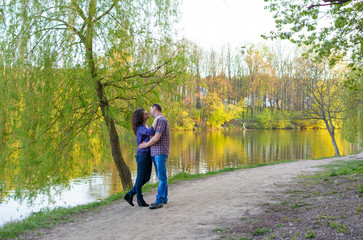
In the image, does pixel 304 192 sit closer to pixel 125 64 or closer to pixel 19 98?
pixel 125 64

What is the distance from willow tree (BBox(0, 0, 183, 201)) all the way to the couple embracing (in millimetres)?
2873

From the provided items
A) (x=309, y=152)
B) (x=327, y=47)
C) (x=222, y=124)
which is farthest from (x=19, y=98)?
(x=222, y=124)

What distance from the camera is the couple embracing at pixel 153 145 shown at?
593 centimetres

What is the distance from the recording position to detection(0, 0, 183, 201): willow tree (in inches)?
327

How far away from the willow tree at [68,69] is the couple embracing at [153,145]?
9.42 feet

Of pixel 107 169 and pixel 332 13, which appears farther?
pixel 107 169

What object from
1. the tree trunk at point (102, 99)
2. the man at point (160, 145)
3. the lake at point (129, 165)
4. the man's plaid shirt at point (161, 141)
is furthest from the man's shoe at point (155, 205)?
the lake at point (129, 165)

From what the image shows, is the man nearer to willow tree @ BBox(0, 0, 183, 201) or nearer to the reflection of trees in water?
willow tree @ BBox(0, 0, 183, 201)

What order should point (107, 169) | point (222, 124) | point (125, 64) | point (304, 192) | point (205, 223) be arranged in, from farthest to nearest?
point (222, 124) < point (107, 169) < point (125, 64) < point (304, 192) < point (205, 223)

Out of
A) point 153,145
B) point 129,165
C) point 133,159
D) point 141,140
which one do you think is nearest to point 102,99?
point 141,140

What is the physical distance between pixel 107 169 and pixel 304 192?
1260 cm

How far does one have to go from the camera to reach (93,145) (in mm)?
10781

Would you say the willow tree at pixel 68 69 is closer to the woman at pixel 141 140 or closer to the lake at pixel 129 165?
the lake at pixel 129 165

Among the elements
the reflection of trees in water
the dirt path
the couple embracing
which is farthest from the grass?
the reflection of trees in water
